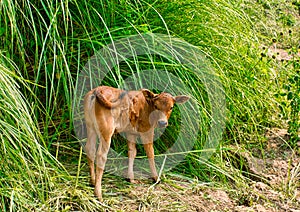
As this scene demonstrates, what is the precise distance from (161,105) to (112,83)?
540 millimetres

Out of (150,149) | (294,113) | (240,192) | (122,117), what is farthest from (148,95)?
(294,113)

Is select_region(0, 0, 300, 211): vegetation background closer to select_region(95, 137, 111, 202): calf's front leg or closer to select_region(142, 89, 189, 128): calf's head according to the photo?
select_region(95, 137, 111, 202): calf's front leg

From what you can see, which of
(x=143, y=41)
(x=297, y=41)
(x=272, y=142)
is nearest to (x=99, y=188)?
(x=143, y=41)

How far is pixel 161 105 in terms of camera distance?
10.2 feet

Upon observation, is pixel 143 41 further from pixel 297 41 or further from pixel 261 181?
pixel 297 41

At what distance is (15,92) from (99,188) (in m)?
0.64

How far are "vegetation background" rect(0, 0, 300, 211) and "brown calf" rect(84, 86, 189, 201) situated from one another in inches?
5.3

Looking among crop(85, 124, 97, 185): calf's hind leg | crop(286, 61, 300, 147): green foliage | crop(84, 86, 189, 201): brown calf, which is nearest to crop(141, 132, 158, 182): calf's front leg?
crop(84, 86, 189, 201): brown calf

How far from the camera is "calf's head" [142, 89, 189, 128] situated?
310 cm

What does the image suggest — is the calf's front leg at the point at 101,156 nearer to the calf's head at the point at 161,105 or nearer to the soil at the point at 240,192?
the soil at the point at 240,192

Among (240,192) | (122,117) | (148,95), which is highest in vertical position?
(148,95)

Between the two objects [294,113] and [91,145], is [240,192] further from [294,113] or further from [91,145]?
[91,145]

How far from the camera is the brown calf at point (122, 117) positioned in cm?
291

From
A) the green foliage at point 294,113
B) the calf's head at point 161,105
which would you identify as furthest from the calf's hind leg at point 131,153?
the green foliage at point 294,113
